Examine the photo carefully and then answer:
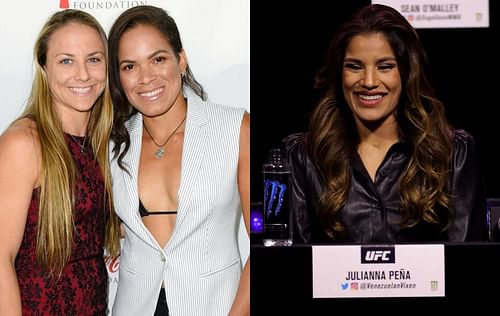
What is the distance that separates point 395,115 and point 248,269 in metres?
0.81

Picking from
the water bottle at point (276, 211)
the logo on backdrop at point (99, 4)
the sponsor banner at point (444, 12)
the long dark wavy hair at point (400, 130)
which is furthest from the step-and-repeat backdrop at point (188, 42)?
the sponsor banner at point (444, 12)

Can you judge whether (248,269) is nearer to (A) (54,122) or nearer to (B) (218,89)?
(B) (218,89)

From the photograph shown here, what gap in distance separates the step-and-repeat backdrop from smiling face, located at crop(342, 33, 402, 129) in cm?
39

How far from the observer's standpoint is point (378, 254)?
8.45 feet

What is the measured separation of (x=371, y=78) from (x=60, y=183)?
1177mm

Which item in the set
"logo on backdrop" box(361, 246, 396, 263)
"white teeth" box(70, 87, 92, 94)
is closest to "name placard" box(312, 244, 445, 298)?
"logo on backdrop" box(361, 246, 396, 263)

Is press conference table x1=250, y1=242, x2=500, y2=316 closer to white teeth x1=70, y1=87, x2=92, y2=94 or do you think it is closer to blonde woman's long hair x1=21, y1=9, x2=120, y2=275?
blonde woman's long hair x1=21, y1=9, x2=120, y2=275

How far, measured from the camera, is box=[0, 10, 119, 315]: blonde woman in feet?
7.54

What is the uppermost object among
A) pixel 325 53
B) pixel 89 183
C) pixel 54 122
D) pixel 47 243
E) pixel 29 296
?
pixel 325 53

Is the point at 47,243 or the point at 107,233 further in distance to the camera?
the point at 107,233

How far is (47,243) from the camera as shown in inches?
91.5

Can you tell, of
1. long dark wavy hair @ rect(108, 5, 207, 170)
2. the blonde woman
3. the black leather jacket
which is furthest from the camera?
the black leather jacket

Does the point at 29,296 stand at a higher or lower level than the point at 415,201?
lower

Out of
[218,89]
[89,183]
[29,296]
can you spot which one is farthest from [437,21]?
[29,296]
